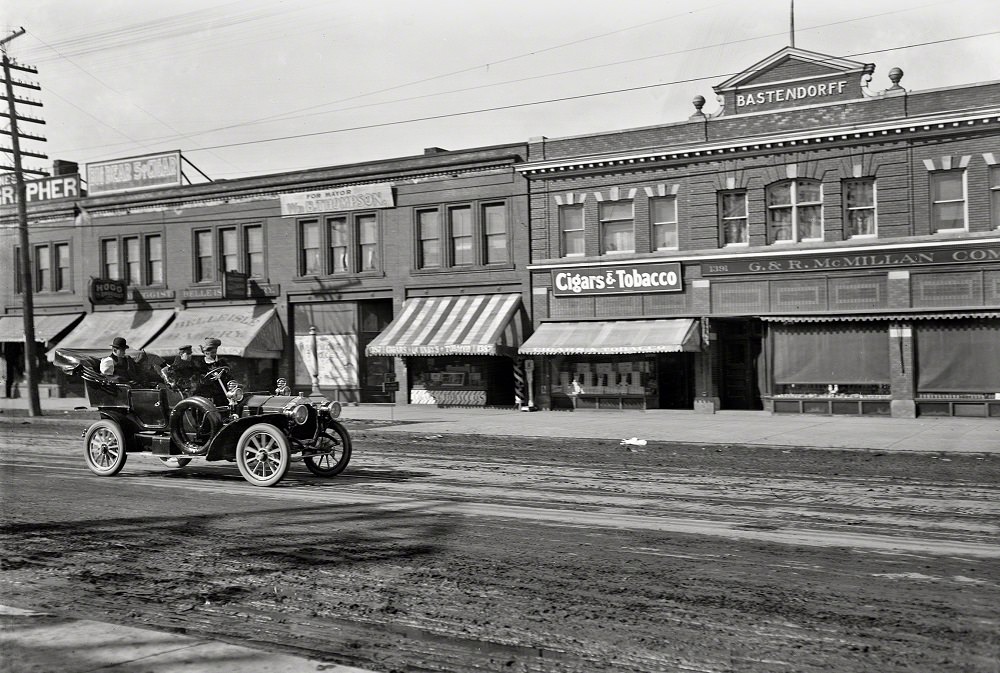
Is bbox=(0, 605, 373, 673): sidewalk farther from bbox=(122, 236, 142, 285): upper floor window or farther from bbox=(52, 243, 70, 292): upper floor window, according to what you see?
bbox=(52, 243, 70, 292): upper floor window

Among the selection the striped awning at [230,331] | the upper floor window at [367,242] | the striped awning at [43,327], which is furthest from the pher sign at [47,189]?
the upper floor window at [367,242]

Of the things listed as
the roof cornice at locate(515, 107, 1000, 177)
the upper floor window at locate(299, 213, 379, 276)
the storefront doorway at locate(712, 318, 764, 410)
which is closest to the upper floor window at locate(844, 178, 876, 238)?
the roof cornice at locate(515, 107, 1000, 177)

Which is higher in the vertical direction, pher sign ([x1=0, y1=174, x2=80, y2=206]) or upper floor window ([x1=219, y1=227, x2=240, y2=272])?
pher sign ([x1=0, y1=174, x2=80, y2=206])

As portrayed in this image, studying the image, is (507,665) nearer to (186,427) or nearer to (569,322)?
(186,427)

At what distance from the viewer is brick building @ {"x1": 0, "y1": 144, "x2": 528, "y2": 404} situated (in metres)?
28.8

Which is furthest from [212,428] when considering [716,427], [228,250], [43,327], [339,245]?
[43,327]

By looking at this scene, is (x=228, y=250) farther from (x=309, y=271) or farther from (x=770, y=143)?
(x=770, y=143)

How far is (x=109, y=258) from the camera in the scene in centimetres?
3625

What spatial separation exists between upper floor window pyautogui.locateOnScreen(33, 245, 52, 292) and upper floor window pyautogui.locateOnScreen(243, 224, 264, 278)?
10.3 metres

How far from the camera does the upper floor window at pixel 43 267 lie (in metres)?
37.5

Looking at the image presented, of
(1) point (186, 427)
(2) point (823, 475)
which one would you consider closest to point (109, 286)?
(1) point (186, 427)

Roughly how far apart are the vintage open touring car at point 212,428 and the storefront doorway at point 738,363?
1647 cm

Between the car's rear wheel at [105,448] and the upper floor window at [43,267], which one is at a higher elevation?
the upper floor window at [43,267]

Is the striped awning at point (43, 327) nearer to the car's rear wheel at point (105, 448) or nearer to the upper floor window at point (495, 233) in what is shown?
the upper floor window at point (495, 233)
